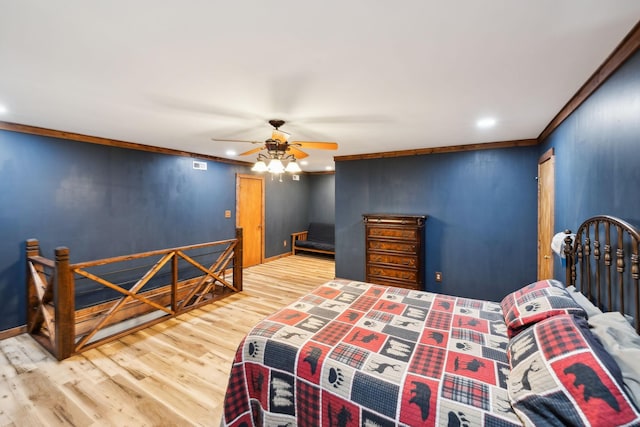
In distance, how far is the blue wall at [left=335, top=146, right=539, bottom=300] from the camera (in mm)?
3990

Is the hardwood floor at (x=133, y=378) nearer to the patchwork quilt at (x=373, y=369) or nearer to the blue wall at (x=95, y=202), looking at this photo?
the patchwork quilt at (x=373, y=369)

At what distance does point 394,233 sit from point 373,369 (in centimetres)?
314

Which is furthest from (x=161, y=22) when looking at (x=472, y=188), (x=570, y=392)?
(x=472, y=188)

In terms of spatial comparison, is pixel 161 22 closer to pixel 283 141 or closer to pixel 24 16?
pixel 24 16

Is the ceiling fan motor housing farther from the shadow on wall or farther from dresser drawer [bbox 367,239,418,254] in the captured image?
the shadow on wall

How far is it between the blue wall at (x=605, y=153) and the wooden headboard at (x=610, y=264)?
12cm

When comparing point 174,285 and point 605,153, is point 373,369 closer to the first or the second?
point 605,153

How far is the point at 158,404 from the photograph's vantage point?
2.13 m

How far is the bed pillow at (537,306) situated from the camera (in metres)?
1.62

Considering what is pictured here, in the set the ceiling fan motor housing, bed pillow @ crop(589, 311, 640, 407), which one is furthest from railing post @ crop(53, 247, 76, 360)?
bed pillow @ crop(589, 311, 640, 407)

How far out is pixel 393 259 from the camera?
4449mm

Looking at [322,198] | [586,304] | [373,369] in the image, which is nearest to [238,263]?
[373,369]

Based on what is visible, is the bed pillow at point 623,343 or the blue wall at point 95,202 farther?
the blue wall at point 95,202

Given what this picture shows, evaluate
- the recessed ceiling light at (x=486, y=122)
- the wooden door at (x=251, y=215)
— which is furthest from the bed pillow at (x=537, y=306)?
the wooden door at (x=251, y=215)
